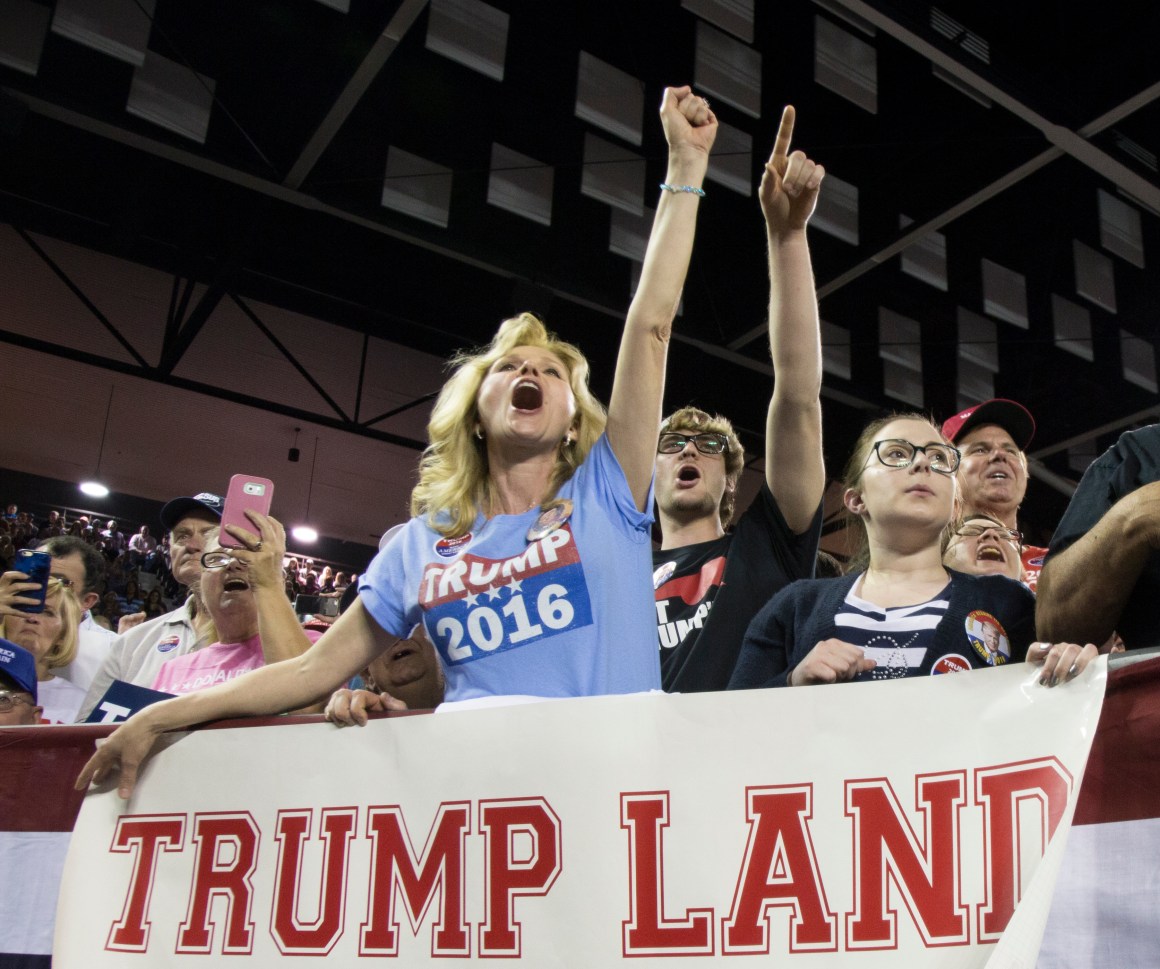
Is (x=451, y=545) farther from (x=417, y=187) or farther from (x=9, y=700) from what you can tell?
(x=417, y=187)

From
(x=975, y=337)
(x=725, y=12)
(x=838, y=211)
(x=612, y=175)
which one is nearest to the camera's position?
(x=725, y=12)

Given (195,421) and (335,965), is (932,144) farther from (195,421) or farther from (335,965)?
(195,421)

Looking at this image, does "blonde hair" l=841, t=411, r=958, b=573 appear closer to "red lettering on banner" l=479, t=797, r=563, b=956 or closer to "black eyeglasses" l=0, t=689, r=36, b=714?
"red lettering on banner" l=479, t=797, r=563, b=956

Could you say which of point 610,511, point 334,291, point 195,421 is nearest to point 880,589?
point 610,511

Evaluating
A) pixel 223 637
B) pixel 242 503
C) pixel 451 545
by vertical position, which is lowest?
pixel 451 545

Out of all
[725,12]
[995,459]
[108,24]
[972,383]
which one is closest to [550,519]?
[995,459]

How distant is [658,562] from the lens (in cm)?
251

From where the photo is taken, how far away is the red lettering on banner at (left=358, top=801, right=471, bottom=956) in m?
1.47

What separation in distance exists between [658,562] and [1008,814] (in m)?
1.33

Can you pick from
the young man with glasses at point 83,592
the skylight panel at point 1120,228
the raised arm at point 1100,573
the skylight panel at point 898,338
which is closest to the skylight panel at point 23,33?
the young man with glasses at point 83,592

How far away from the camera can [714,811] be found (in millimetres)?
1368

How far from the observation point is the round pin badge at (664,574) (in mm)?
2385

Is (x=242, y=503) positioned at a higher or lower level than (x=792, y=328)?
lower

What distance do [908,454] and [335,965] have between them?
4.05ft
